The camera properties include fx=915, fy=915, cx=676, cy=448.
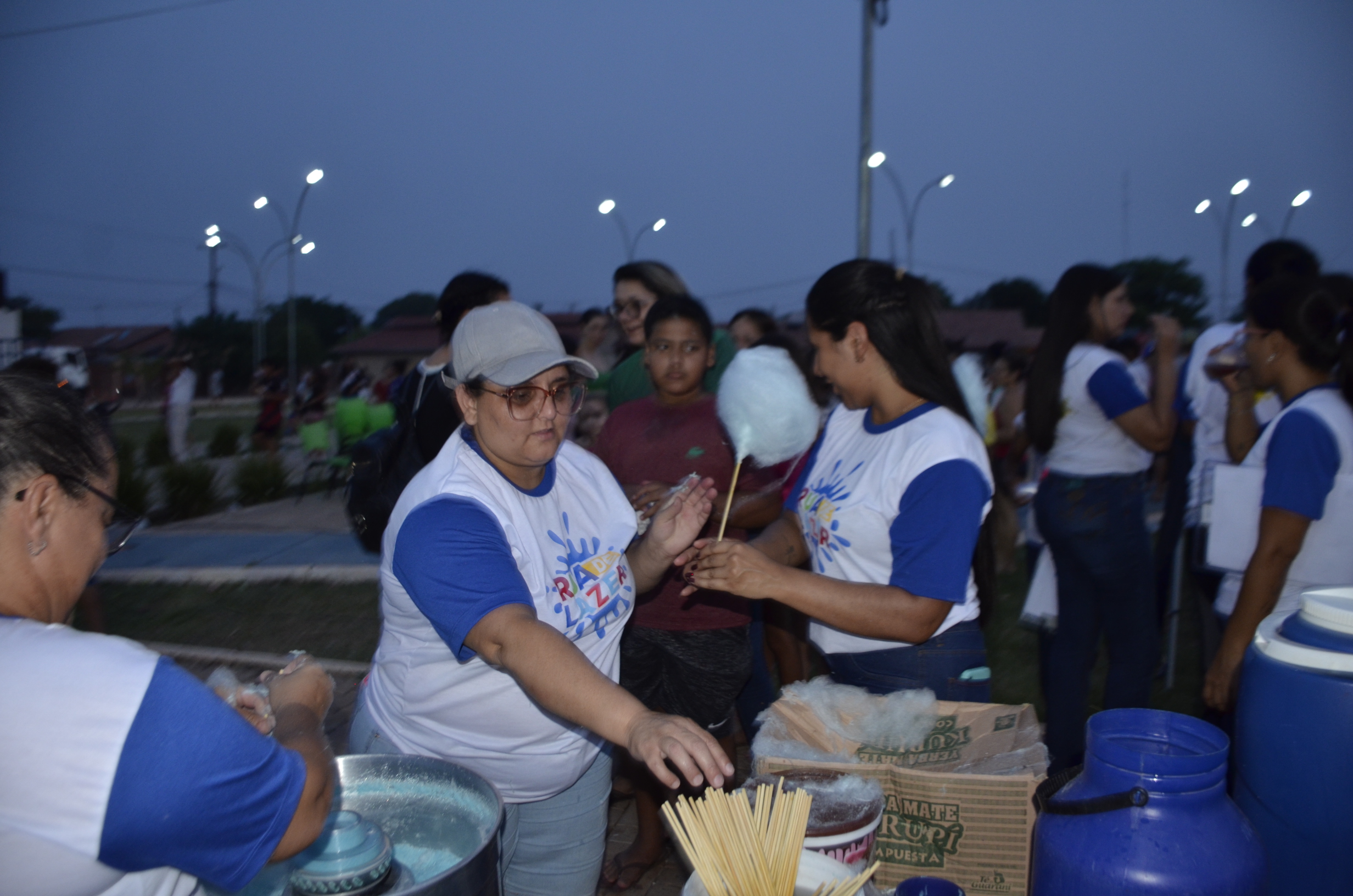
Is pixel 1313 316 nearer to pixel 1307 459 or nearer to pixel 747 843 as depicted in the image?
pixel 1307 459

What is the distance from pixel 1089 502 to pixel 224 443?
1950cm

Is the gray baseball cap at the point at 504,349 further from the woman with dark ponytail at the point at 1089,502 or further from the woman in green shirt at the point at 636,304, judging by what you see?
the woman with dark ponytail at the point at 1089,502

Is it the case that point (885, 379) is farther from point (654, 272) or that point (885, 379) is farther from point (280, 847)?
point (654, 272)

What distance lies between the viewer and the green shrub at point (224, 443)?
1950 cm

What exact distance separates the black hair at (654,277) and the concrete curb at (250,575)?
4471mm

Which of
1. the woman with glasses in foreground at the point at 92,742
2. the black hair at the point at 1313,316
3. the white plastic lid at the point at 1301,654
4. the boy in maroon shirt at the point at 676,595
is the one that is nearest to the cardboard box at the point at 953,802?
the white plastic lid at the point at 1301,654

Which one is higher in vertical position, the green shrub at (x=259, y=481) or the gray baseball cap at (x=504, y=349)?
the gray baseball cap at (x=504, y=349)

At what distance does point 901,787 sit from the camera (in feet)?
5.70

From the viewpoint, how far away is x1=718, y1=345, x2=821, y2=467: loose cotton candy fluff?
292 cm

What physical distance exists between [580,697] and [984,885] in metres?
0.87

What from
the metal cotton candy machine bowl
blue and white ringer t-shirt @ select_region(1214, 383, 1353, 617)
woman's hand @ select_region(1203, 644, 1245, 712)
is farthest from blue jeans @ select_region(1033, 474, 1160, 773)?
the metal cotton candy machine bowl

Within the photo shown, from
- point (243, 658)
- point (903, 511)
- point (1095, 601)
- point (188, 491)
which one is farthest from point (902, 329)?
point (188, 491)

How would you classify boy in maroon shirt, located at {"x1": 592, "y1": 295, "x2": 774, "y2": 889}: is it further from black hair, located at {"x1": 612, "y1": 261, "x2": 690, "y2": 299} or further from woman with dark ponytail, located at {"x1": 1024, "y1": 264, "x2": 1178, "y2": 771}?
woman with dark ponytail, located at {"x1": 1024, "y1": 264, "x2": 1178, "y2": 771}

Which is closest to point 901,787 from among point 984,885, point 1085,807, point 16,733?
point 984,885
